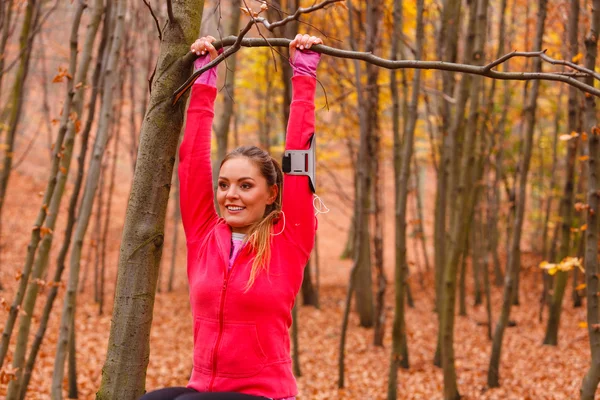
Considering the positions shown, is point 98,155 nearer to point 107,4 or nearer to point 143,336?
point 107,4

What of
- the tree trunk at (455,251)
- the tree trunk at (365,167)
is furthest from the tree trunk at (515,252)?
the tree trunk at (365,167)

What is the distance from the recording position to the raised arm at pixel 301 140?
204 cm

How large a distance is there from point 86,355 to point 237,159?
5.75 m

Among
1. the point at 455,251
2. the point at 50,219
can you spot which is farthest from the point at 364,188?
the point at 50,219

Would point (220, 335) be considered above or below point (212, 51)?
below

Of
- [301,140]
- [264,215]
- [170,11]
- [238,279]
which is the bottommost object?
[238,279]

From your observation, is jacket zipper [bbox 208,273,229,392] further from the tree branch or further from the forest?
the tree branch

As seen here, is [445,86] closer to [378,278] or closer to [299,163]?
[378,278]

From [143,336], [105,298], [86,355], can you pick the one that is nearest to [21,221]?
[105,298]

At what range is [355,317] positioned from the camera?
10195 millimetres

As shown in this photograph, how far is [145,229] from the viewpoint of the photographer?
79.0 inches

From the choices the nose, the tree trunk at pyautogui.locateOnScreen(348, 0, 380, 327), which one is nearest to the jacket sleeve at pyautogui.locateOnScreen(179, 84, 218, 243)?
the nose

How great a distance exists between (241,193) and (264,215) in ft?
0.47

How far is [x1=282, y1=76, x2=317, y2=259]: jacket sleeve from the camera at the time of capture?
2.04 meters
